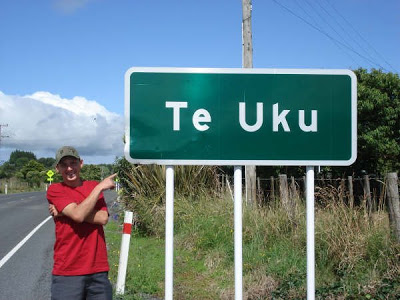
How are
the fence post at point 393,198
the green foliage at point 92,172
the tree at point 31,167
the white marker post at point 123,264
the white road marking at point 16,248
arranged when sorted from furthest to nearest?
the tree at point 31,167 < the green foliage at point 92,172 < the white road marking at point 16,248 < the white marker post at point 123,264 < the fence post at point 393,198

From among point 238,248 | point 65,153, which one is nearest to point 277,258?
point 238,248

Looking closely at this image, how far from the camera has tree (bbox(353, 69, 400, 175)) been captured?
A: 18.7m

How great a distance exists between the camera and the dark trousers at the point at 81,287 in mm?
3125

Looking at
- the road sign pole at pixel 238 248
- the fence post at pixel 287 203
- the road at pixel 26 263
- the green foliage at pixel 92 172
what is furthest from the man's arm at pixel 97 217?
the green foliage at pixel 92 172

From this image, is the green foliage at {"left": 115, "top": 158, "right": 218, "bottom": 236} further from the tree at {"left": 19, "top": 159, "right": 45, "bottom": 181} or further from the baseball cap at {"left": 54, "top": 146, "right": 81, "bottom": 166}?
the tree at {"left": 19, "top": 159, "right": 45, "bottom": 181}

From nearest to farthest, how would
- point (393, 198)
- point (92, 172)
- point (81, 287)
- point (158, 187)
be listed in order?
point (81, 287) → point (393, 198) → point (158, 187) → point (92, 172)

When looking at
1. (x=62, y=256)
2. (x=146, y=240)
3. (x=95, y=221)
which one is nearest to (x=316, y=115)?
(x=95, y=221)

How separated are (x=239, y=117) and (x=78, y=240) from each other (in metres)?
1.33

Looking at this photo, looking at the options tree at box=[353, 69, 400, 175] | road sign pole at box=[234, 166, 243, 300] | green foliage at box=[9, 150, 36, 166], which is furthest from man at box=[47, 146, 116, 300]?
green foliage at box=[9, 150, 36, 166]

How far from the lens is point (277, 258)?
625cm

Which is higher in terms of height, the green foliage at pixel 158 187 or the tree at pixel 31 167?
the tree at pixel 31 167

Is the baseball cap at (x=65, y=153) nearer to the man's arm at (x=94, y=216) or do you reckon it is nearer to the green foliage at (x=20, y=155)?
the man's arm at (x=94, y=216)

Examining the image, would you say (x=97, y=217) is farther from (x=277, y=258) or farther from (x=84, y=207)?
(x=277, y=258)

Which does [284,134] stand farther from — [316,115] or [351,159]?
[351,159]
